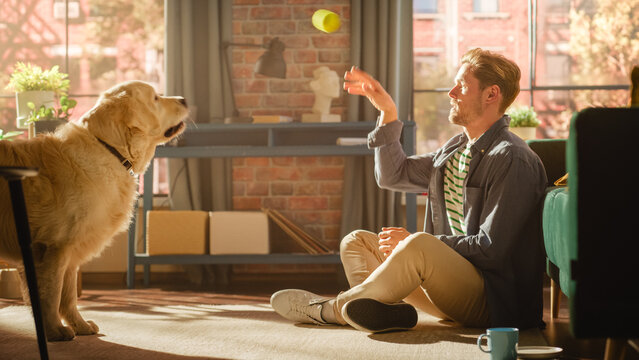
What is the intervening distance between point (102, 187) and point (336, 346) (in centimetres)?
88

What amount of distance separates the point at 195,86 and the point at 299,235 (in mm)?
1112

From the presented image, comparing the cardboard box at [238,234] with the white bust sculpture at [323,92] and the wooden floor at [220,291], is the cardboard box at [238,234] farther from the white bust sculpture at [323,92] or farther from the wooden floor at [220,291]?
Result: the white bust sculpture at [323,92]

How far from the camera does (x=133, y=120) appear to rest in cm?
239

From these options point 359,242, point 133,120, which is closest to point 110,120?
point 133,120

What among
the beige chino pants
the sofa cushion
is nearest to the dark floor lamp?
the beige chino pants

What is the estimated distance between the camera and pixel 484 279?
2.21 meters

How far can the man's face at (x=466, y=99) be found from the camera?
239 centimetres

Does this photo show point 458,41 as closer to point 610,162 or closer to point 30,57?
point 30,57

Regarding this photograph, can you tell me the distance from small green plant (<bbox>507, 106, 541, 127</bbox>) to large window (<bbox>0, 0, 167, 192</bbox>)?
216 cm

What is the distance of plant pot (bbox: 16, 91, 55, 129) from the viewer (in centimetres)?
411

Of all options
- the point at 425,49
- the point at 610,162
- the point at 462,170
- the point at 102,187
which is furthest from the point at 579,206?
the point at 425,49

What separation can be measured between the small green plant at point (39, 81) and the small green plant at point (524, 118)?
2.58m

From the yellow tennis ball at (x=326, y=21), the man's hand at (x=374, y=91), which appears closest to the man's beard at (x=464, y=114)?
the man's hand at (x=374, y=91)

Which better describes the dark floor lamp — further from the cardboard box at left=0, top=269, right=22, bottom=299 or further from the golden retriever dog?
the golden retriever dog
